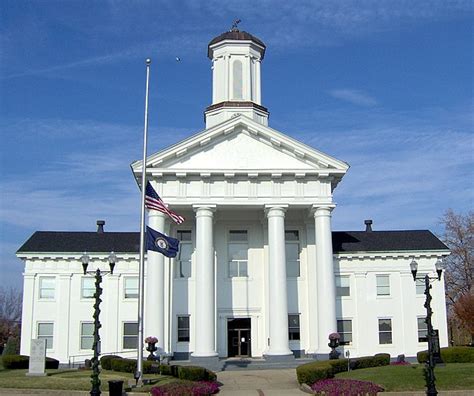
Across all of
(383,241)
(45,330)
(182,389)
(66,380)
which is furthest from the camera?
(383,241)

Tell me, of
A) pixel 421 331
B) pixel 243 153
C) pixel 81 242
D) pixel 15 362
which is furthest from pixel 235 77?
pixel 15 362

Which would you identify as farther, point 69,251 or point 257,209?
point 69,251

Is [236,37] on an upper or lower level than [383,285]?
upper

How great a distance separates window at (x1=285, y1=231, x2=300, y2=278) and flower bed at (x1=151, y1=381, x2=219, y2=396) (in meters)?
17.7

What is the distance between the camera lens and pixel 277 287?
37.7 m

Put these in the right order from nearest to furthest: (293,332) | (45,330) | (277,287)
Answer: (277,287) → (293,332) → (45,330)

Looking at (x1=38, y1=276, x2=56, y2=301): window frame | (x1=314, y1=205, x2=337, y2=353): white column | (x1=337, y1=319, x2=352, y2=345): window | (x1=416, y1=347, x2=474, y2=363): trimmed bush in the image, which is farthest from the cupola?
(x1=416, y1=347, x2=474, y2=363): trimmed bush

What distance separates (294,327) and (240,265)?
555 centimetres

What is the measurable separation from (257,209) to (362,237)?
11.2 meters

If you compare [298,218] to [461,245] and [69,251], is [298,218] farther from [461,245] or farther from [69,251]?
[461,245]

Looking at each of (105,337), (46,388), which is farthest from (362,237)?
(46,388)

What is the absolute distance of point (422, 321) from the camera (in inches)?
1719

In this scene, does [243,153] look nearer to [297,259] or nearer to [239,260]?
[239,260]

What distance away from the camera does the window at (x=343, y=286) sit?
144 feet
